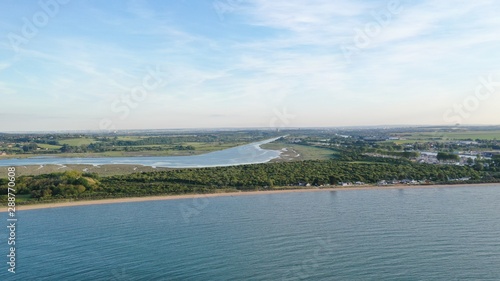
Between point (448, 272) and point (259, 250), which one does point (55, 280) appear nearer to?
point (259, 250)

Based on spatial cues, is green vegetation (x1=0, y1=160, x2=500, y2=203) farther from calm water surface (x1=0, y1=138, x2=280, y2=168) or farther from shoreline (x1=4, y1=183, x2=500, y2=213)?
calm water surface (x1=0, y1=138, x2=280, y2=168)

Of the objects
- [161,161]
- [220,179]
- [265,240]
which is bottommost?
[265,240]

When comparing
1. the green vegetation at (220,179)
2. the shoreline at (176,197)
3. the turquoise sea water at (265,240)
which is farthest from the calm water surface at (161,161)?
the turquoise sea water at (265,240)

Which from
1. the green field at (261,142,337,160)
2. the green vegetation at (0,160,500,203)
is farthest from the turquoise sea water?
the green field at (261,142,337,160)

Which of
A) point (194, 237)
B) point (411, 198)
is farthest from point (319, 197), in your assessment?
point (194, 237)

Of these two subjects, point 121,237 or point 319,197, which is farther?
point 319,197

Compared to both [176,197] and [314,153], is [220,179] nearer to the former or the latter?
[176,197]

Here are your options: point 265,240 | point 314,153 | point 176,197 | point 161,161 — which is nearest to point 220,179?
point 176,197

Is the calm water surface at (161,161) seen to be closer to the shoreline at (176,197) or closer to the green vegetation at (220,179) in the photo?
the green vegetation at (220,179)

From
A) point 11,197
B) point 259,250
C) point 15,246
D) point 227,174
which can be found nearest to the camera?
point 259,250
